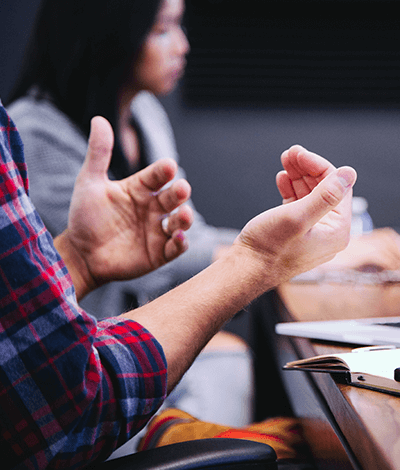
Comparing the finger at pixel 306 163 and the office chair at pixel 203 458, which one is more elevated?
the finger at pixel 306 163

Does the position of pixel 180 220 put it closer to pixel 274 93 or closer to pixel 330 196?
pixel 330 196

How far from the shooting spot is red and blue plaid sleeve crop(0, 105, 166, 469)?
46 centimetres

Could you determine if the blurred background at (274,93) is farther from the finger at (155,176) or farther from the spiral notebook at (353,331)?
the spiral notebook at (353,331)

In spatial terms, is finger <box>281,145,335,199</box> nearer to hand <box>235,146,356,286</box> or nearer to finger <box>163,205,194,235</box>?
hand <box>235,146,356,286</box>

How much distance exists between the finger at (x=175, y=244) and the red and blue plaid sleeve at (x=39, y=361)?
1.37ft

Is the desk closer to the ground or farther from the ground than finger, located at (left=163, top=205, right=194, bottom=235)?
closer to the ground

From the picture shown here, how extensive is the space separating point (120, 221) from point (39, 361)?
51cm

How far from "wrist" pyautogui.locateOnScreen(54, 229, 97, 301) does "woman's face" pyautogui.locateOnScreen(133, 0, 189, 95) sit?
87 centimetres

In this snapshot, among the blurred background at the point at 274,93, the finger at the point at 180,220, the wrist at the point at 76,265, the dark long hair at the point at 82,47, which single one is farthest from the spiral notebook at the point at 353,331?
the blurred background at the point at 274,93

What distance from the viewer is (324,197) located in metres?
0.58

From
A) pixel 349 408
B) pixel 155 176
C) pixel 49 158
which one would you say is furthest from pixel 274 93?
pixel 349 408

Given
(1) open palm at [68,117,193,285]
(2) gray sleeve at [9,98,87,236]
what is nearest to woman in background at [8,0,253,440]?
(2) gray sleeve at [9,98,87,236]

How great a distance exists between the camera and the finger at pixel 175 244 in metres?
0.91

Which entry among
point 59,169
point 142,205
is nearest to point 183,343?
point 142,205
